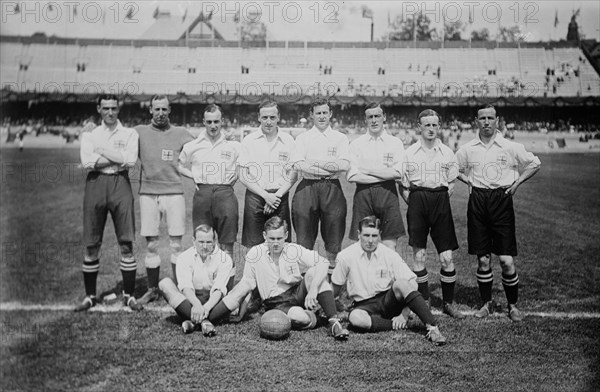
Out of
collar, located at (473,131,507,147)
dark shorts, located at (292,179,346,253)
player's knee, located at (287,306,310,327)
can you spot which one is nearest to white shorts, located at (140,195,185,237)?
dark shorts, located at (292,179,346,253)

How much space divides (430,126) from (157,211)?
2568 mm

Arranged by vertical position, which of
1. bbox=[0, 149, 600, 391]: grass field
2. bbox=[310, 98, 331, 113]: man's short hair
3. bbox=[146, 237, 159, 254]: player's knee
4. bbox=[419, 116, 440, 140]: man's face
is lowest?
bbox=[0, 149, 600, 391]: grass field

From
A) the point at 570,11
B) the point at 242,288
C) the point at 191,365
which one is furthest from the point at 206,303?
the point at 570,11

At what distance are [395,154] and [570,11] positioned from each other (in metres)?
1.86

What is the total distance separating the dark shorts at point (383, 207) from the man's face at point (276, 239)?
0.77 metres

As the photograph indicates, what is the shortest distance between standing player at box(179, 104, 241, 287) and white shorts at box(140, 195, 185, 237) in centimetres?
20

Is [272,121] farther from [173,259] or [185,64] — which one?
[185,64]

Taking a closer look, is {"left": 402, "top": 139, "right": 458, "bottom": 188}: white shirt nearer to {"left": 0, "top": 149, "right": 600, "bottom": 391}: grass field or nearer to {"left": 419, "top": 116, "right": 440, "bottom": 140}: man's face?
{"left": 419, "top": 116, "right": 440, "bottom": 140}: man's face

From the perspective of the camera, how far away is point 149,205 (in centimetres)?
457

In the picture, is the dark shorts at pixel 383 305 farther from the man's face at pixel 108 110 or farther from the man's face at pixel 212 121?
the man's face at pixel 108 110

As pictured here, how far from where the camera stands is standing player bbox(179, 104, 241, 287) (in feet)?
14.6

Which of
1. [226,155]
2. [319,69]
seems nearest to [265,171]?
[226,155]

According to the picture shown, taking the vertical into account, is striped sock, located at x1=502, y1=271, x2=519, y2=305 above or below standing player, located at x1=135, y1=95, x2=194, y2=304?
below

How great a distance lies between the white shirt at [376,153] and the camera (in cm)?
447
